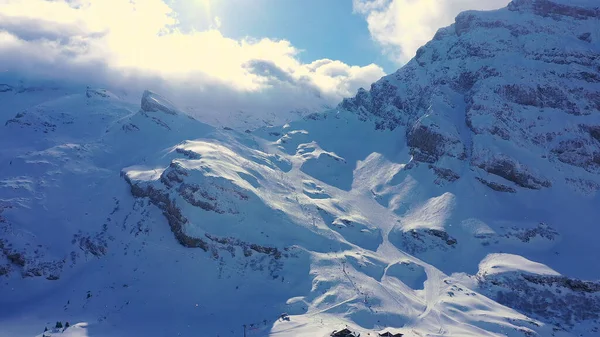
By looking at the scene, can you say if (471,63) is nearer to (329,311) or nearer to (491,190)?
(491,190)

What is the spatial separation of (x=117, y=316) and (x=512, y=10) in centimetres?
16638

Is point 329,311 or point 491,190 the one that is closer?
point 329,311

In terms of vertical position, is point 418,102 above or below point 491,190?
above

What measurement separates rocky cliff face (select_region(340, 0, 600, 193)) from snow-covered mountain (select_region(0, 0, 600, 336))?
0.63 metres

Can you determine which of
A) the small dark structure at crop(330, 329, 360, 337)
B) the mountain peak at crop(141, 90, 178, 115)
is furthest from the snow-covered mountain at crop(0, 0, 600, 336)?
the small dark structure at crop(330, 329, 360, 337)

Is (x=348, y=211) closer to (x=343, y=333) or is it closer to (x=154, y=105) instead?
(x=343, y=333)

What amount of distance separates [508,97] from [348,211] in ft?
211

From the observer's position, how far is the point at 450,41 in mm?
168875

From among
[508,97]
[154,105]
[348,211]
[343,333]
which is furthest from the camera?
[154,105]

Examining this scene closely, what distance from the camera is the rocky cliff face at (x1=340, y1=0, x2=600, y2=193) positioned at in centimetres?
11850

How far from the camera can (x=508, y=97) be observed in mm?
133875

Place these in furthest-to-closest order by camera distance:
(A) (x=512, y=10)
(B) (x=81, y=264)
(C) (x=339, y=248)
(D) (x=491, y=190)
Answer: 1. (A) (x=512, y=10)
2. (D) (x=491, y=190)
3. (C) (x=339, y=248)
4. (B) (x=81, y=264)

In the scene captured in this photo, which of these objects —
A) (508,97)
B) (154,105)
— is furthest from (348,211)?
(154,105)

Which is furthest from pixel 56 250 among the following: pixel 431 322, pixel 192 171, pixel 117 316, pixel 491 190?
pixel 491 190
